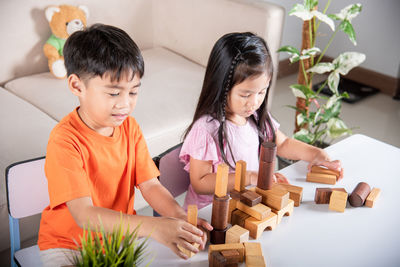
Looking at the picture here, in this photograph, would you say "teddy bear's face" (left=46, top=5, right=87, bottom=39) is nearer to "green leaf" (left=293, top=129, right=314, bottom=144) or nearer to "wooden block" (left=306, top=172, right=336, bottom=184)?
"green leaf" (left=293, top=129, right=314, bottom=144)

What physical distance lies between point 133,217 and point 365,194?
580mm

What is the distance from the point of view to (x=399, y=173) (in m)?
1.23

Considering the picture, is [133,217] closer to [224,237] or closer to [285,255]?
[224,237]

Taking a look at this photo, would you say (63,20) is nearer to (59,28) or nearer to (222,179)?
(59,28)

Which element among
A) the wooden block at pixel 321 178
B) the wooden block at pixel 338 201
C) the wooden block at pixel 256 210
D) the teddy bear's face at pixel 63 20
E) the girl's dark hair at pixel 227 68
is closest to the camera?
the wooden block at pixel 256 210

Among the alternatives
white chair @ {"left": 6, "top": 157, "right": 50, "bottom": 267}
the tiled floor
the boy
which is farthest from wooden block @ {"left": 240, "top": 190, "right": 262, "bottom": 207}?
the tiled floor

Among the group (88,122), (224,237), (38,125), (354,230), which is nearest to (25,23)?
(38,125)

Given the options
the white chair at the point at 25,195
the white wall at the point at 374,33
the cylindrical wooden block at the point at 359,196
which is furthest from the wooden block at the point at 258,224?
the white wall at the point at 374,33

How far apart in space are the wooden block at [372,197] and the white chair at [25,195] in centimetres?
83

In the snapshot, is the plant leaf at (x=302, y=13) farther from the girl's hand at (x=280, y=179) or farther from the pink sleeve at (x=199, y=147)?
the girl's hand at (x=280, y=179)

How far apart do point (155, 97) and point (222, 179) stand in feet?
4.38

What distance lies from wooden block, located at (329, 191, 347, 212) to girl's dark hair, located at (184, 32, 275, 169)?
0.40 meters

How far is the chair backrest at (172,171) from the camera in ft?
4.08

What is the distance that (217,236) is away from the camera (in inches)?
36.4
